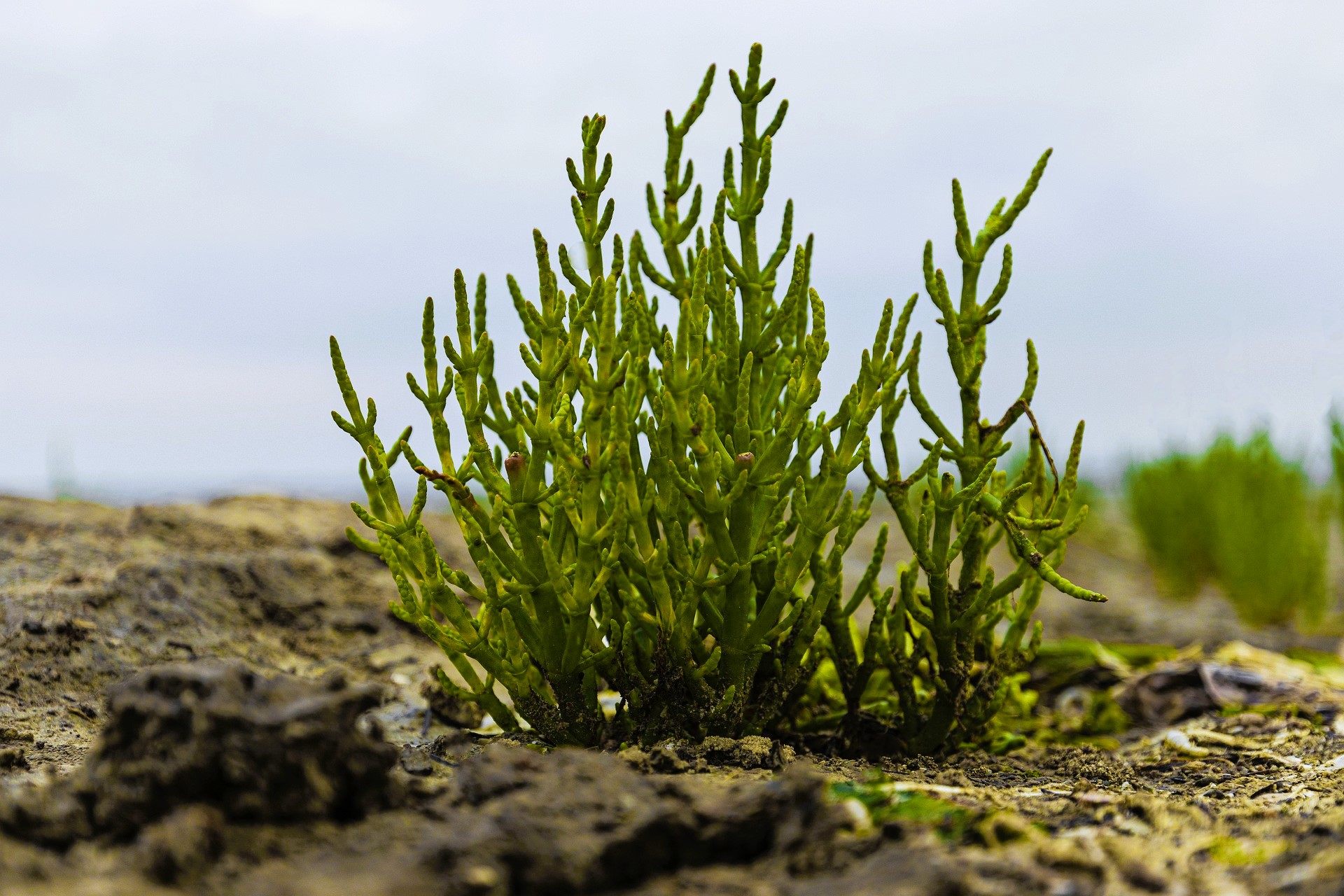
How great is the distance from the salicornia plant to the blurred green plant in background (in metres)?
4.52

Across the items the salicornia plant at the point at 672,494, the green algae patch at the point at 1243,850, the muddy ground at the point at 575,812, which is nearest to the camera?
the muddy ground at the point at 575,812

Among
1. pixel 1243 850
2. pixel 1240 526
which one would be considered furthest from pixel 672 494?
pixel 1240 526

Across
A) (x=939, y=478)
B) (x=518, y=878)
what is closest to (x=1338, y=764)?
(x=939, y=478)

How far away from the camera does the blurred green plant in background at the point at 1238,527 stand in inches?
262

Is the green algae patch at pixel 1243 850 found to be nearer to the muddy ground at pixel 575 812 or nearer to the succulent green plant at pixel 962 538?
the muddy ground at pixel 575 812

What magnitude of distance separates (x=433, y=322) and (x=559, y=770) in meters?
0.93

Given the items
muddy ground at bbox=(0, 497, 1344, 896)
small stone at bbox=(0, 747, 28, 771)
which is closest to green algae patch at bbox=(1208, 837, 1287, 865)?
muddy ground at bbox=(0, 497, 1344, 896)

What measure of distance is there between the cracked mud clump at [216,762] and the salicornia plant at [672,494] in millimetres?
Result: 593

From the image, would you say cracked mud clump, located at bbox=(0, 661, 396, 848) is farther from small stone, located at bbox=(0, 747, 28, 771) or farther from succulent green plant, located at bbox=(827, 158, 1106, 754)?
succulent green plant, located at bbox=(827, 158, 1106, 754)

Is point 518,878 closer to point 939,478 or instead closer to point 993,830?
point 993,830

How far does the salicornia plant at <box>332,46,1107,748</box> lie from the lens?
6.38 ft

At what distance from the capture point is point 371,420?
2059mm

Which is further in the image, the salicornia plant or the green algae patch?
the salicornia plant

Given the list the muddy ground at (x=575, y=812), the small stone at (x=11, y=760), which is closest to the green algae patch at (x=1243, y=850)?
the muddy ground at (x=575, y=812)
